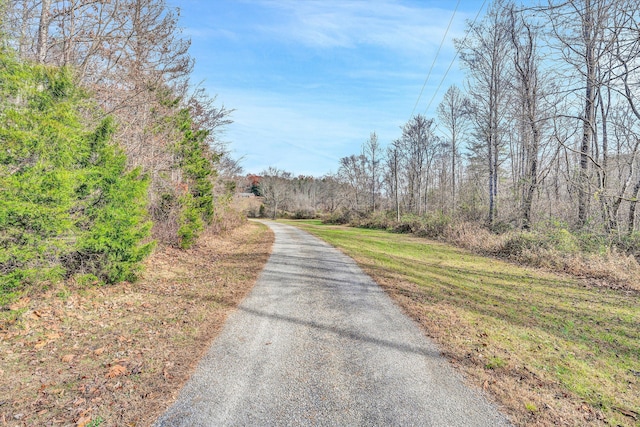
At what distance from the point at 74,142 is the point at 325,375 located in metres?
5.63

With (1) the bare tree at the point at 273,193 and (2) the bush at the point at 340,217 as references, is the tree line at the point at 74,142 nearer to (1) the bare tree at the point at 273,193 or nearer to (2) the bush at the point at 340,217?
(2) the bush at the point at 340,217

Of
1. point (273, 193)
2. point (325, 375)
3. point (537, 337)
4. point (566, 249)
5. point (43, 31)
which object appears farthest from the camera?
point (273, 193)

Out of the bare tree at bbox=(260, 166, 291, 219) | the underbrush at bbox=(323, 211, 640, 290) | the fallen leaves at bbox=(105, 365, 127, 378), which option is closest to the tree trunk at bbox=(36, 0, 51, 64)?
the fallen leaves at bbox=(105, 365, 127, 378)

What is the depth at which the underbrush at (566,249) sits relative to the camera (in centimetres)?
888

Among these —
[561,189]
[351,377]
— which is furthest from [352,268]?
[561,189]

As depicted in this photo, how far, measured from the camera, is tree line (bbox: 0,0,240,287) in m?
4.44

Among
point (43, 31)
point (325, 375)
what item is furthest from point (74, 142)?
point (325, 375)

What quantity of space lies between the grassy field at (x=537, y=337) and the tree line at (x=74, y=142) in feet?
19.7

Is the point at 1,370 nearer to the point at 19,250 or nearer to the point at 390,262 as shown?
the point at 19,250

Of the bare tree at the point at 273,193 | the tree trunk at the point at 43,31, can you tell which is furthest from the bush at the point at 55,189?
the bare tree at the point at 273,193

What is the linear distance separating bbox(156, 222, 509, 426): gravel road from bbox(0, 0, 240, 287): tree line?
3.04 metres

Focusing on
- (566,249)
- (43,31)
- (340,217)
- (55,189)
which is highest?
(43,31)

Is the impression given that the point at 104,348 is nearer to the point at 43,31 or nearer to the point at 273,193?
the point at 43,31

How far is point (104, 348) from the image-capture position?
3994 millimetres
